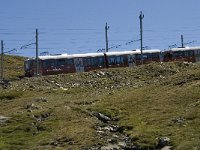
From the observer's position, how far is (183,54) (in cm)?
9894

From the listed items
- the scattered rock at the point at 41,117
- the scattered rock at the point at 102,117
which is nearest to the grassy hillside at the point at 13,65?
the scattered rock at the point at 41,117

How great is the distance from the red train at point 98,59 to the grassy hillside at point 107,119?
25.5m

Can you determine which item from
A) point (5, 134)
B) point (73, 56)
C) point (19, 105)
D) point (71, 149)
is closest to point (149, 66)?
point (73, 56)

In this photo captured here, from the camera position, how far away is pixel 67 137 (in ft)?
98.9

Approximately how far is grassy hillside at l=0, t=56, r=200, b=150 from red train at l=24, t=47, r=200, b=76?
25.5 meters

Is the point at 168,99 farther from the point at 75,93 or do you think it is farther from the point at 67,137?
the point at 75,93

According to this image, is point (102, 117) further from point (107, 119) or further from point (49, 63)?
point (49, 63)

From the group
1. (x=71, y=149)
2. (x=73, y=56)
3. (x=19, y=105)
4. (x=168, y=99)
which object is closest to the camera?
(x=71, y=149)

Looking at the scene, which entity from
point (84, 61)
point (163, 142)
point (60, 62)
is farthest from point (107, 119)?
point (84, 61)

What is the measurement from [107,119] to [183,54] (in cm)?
6532

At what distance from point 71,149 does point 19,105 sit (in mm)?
18682

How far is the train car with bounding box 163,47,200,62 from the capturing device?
9819 cm

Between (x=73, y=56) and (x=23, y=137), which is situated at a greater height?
(x=73, y=56)

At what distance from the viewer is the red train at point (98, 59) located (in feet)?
269
